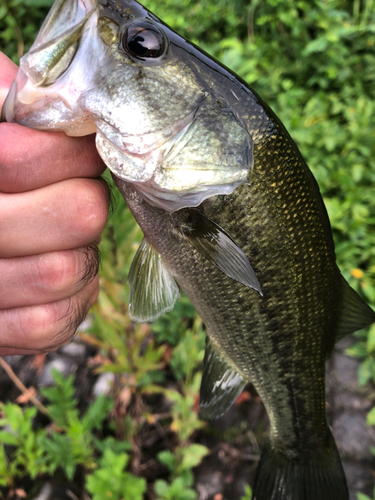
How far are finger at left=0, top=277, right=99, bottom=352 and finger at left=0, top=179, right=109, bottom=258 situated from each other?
0.14 meters

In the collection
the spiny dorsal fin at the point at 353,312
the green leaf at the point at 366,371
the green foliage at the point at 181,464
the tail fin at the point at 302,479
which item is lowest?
the green foliage at the point at 181,464

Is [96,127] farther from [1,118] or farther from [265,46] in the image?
[265,46]

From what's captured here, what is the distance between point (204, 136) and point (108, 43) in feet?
0.82

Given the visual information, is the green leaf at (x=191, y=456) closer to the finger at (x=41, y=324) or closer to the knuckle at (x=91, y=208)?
the finger at (x=41, y=324)

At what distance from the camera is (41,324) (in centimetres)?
74

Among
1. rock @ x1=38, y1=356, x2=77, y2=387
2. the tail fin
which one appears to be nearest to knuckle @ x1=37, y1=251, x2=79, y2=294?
the tail fin

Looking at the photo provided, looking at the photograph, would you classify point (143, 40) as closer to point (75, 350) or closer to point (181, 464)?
point (181, 464)

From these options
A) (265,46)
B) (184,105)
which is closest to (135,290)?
(184,105)

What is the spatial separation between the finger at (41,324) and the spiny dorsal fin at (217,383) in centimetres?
45

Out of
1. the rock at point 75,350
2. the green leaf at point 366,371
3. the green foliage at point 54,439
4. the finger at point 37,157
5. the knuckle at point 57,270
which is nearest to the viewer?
the finger at point 37,157

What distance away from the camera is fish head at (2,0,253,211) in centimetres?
60

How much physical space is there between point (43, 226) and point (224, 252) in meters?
0.37

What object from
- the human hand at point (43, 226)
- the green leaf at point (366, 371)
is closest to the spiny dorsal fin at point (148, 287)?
the human hand at point (43, 226)

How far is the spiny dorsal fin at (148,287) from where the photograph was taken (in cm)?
86
